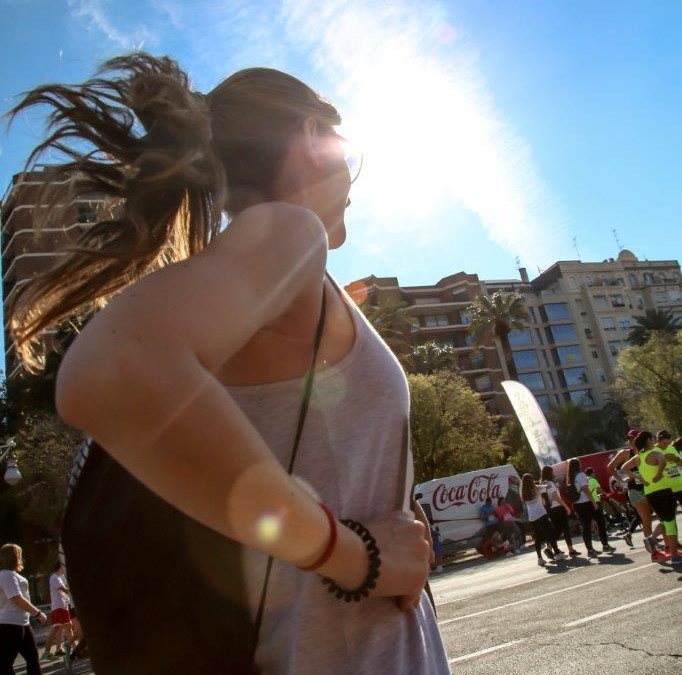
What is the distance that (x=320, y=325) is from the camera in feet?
3.39

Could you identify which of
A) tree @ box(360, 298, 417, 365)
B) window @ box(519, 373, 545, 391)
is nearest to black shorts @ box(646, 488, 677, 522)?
tree @ box(360, 298, 417, 365)

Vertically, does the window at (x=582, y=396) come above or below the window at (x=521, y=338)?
below

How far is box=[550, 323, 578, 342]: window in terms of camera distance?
3046 inches

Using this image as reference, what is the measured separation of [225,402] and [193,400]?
38 millimetres

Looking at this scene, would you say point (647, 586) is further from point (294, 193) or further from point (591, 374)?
point (591, 374)

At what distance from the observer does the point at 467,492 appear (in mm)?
20547

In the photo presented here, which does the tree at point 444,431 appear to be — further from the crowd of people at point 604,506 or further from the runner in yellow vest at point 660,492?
the runner in yellow vest at point 660,492

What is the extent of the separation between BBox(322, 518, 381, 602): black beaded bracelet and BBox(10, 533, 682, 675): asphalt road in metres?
3.94

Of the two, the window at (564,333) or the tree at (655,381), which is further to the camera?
the window at (564,333)

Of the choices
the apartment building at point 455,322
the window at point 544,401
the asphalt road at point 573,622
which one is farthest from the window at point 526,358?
the asphalt road at point 573,622

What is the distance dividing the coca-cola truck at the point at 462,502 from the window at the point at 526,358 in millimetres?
54627

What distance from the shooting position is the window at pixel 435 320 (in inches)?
2830

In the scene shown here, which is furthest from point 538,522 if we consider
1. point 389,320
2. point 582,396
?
point 582,396

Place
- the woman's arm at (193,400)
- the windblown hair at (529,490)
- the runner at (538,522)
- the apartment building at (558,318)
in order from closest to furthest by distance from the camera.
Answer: the woman's arm at (193,400) → the runner at (538,522) → the windblown hair at (529,490) → the apartment building at (558,318)
